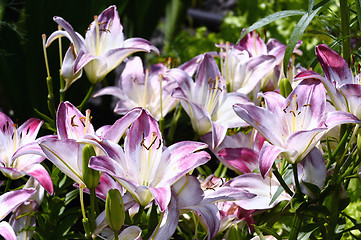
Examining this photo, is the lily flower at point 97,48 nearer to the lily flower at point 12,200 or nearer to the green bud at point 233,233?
the lily flower at point 12,200

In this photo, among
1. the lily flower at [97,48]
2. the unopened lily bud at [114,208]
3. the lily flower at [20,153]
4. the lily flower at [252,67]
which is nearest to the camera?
the unopened lily bud at [114,208]

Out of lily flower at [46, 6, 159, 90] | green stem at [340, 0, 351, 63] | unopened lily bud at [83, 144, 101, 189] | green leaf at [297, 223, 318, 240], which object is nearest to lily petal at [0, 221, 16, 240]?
unopened lily bud at [83, 144, 101, 189]

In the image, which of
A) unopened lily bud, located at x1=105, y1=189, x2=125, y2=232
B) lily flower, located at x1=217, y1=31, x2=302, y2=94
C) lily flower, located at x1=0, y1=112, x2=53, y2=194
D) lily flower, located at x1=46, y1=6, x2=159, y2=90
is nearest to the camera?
unopened lily bud, located at x1=105, y1=189, x2=125, y2=232

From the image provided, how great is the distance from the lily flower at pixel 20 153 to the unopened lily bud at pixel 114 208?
0.11 m

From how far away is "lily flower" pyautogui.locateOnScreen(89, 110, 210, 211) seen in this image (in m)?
0.65

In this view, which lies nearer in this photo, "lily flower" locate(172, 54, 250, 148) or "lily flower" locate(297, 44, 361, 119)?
"lily flower" locate(297, 44, 361, 119)

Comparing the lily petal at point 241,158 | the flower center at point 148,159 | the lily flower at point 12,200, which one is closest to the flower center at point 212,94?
the lily petal at point 241,158

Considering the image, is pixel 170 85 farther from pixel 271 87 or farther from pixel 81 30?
pixel 81 30

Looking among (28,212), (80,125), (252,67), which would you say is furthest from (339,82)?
(28,212)

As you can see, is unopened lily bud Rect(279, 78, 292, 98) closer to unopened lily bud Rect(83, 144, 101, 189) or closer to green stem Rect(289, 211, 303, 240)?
green stem Rect(289, 211, 303, 240)

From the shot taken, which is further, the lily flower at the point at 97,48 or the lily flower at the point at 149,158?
the lily flower at the point at 97,48

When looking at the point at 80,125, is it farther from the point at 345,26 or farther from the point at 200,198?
the point at 345,26

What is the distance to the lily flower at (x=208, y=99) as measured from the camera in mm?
831

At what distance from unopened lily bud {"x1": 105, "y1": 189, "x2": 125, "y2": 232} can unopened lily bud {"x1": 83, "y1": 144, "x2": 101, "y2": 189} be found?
0.04 m
